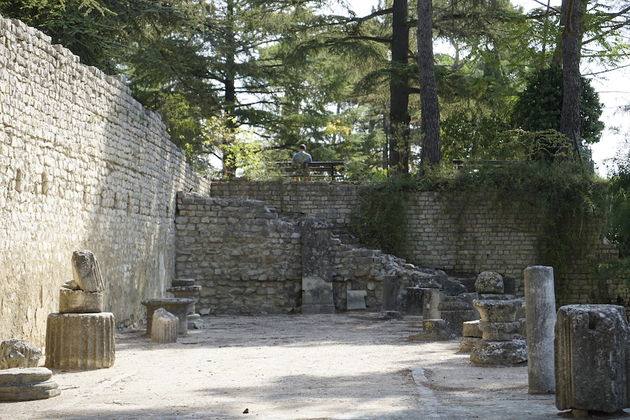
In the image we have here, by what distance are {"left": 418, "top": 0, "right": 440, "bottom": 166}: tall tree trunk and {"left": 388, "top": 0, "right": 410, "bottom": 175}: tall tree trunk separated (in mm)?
928

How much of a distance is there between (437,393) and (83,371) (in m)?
3.72

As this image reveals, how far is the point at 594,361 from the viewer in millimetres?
6074

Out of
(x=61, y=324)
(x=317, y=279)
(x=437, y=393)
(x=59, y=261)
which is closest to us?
(x=437, y=393)

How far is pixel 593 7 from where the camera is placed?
76.5ft

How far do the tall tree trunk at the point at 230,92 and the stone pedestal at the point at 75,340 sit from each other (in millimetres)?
16022

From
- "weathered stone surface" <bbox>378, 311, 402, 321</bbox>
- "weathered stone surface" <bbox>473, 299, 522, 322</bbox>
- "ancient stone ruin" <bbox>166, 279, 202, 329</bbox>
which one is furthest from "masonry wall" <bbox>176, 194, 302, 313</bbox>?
"weathered stone surface" <bbox>473, 299, 522, 322</bbox>

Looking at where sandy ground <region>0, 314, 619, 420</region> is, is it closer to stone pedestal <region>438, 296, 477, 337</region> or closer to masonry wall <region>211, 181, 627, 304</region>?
stone pedestal <region>438, 296, 477, 337</region>

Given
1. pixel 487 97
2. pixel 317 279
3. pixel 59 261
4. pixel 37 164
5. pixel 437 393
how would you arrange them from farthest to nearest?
pixel 487 97, pixel 317 279, pixel 59 261, pixel 37 164, pixel 437 393

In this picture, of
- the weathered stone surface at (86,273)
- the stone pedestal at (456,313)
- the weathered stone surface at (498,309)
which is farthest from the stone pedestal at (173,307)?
the weathered stone surface at (498,309)

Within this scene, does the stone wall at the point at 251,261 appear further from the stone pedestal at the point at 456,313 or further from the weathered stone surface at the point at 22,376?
the weathered stone surface at the point at 22,376

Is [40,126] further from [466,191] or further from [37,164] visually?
[466,191]

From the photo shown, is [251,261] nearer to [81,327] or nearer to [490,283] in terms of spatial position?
[490,283]

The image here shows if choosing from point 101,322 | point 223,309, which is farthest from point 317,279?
point 101,322

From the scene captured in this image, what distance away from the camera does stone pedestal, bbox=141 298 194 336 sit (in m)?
13.8
